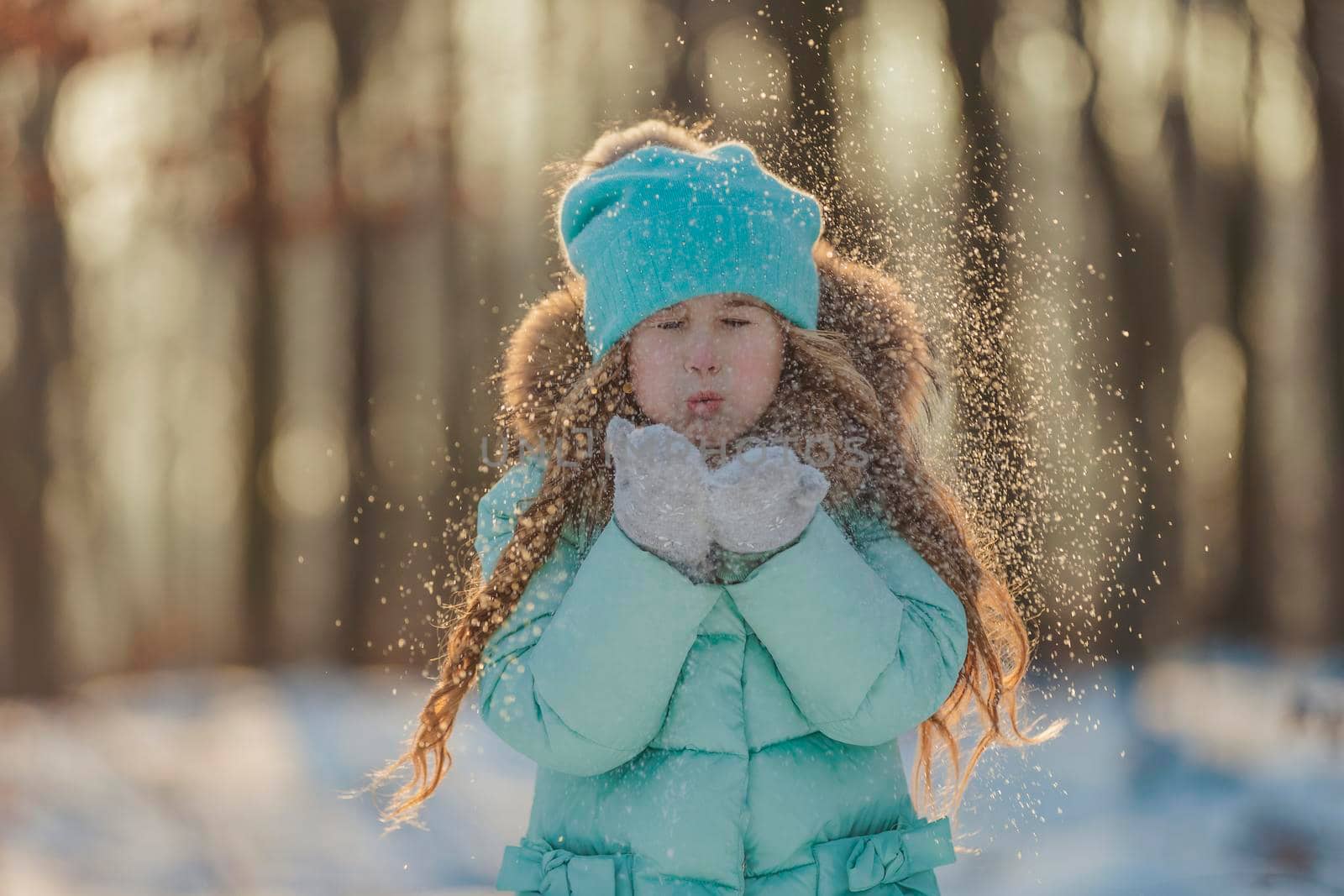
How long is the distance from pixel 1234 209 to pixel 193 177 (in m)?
5.08

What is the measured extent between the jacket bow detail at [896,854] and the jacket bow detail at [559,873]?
0.26m

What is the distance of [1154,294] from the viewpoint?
18.0 feet

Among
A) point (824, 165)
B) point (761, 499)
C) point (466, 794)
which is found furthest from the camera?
point (466, 794)

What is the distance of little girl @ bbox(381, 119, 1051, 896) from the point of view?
49.3 inches

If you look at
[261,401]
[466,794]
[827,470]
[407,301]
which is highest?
[827,470]

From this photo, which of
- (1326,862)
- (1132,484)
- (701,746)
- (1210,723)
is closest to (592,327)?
(701,746)

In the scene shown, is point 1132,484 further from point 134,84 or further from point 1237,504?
point 134,84

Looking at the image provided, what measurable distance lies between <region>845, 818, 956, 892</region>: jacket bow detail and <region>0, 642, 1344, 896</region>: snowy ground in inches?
64.1

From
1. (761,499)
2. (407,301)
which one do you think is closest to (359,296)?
(407,301)

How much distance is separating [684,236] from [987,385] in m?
0.86

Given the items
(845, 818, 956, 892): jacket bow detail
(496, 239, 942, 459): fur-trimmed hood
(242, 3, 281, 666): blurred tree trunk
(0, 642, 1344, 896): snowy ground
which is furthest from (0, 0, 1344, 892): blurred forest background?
(845, 818, 956, 892): jacket bow detail

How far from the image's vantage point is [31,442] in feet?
19.7

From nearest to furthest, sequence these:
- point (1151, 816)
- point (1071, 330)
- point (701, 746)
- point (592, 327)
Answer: point (701, 746) < point (592, 327) < point (1151, 816) < point (1071, 330)

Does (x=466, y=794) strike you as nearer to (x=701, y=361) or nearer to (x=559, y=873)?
(x=559, y=873)
